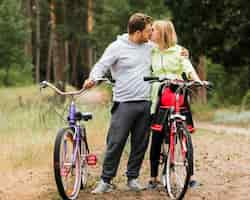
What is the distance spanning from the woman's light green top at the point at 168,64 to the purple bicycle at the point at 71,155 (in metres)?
0.83

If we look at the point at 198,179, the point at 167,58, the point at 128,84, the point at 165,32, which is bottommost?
the point at 198,179

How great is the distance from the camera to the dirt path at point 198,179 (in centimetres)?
680

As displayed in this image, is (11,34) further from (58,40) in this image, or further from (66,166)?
(66,166)

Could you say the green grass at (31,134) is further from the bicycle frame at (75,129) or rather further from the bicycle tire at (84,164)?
the bicycle frame at (75,129)

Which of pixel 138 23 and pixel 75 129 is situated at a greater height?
pixel 138 23

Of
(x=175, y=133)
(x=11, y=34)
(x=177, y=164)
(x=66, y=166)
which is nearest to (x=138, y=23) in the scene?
(x=175, y=133)

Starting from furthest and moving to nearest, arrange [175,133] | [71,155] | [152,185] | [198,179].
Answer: [198,179] → [152,185] → [175,133] → [71,155]

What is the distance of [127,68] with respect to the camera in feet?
22.3

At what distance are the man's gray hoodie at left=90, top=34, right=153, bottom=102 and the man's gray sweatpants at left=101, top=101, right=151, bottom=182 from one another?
10cm

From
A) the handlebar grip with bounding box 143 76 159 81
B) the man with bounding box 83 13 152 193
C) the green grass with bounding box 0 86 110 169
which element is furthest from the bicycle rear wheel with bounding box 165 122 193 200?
the green grass with bounding box 0 86 110 169

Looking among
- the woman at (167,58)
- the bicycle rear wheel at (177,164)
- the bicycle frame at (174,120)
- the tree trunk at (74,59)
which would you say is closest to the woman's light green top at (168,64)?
the woman at (167,58)

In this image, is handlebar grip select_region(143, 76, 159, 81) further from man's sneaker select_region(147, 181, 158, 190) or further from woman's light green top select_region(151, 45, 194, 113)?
man's sneaker select_region(147, 181, 158, 190)

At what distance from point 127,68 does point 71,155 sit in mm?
1067

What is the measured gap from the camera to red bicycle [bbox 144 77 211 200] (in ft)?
21.4
